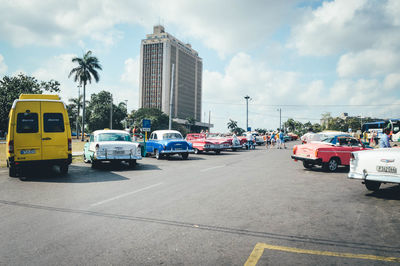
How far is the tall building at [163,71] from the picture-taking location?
14338 cm

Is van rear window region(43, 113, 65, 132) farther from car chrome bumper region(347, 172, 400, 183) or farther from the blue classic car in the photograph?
car chrome bumper region(347, 172, 400, 183)

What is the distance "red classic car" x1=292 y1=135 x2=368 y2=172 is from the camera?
11570 millimetres

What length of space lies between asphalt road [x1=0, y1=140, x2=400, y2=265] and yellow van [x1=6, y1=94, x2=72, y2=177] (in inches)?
67.4

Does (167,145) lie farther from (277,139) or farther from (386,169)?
(277,139)

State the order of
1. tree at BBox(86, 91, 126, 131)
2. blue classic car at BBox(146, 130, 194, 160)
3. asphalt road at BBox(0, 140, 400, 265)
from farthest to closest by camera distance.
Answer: tree at BBox(86, 91, 126, 131)
blue classic car at BBox(146, 130, 194, 160)
asphalt road at BBox(0, 140, 400, 265)

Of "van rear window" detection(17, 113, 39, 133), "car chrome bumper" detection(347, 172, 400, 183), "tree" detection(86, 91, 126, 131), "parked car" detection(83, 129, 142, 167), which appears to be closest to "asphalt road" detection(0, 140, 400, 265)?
"car chrome bumper" detection(347, 172, 400, 183)

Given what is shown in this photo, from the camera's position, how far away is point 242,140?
2716cm

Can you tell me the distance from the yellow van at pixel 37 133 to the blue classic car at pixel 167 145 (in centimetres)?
659

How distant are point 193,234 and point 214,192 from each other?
307cm

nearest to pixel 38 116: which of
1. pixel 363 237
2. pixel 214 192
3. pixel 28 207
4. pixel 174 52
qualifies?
pixel 28 207

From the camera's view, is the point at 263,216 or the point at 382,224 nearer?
the point at 382,224

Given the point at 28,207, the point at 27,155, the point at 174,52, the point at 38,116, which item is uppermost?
the point at 174,52

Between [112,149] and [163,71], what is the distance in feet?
450

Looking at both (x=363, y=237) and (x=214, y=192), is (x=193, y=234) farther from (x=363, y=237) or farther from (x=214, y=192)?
(x=214, y=192)
